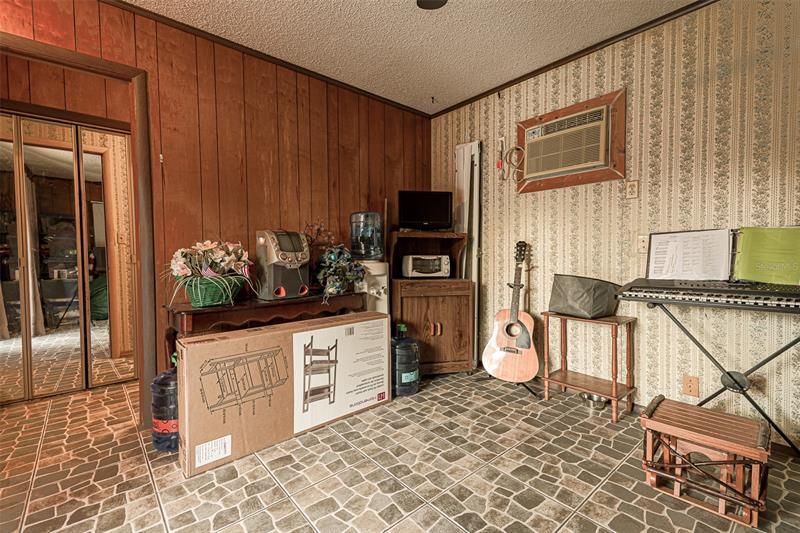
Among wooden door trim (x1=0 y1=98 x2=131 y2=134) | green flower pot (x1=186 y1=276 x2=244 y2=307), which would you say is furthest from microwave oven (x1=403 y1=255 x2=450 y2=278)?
wooden door trim (x1=0 y1=98 x2=131 y2=134)

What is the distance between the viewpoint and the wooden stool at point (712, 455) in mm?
1382

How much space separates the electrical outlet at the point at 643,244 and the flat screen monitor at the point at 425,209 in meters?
1.45

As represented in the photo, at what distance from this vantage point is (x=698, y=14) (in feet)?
6.80

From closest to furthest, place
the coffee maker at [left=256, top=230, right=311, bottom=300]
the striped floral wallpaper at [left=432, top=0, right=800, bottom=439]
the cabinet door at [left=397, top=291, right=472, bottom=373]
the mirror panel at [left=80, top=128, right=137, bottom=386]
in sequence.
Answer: the striped floral wallpaper at [left=432, top=0, right=800, bottom=439]
the coffee maker at [left=256, top=230, right=311, bottom=300]
the mirror panel at [left=80, top=128, right=137, bottom=386]
the cabinet door at [left=397, top=291, right=472, bottom=373]

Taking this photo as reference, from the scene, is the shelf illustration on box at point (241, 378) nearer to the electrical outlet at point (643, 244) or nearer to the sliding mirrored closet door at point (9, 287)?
the sliding mirrored closet door at point (9, 287)

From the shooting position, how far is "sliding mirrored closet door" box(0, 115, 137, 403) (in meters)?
2.52

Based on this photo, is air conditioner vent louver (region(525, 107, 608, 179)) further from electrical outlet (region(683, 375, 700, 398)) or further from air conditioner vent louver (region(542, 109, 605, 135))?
electrical outlet (region(683, 375, 700, 398))

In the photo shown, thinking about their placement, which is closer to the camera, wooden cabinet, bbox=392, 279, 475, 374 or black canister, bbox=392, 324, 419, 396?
black canister, bbox=392, 324, 419, 396

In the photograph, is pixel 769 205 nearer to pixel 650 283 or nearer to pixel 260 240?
pixel 650 283

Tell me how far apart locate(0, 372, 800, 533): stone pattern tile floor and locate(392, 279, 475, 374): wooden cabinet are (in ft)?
2.22

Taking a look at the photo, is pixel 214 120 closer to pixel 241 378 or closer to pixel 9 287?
pixel 241 378

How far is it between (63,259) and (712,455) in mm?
4203

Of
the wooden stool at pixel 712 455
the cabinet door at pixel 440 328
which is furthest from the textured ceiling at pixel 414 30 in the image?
the wooden stool at pixel 712 455

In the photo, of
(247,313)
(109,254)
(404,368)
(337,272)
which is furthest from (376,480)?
(109,254)
